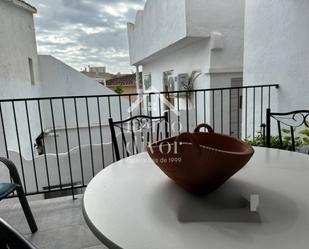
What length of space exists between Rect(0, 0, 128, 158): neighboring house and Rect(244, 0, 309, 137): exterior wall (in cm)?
401

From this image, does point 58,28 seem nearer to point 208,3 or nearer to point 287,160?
point 208,3

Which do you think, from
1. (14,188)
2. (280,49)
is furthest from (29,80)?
(280,49)

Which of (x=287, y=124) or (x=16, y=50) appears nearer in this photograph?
(x=287, y=124)

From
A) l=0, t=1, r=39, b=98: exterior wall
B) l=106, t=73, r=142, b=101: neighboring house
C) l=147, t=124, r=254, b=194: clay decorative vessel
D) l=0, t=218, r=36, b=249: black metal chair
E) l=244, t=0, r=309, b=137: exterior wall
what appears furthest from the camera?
l=106, t=73, r=142, b=101: neighboring house

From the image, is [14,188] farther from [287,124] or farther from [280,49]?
[280,49]

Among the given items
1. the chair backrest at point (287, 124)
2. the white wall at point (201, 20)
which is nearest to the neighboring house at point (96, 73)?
the white wall at point (201, 20)

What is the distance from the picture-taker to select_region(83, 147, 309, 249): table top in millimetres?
655

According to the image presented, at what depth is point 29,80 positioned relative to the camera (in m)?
6.24

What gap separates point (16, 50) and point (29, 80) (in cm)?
94

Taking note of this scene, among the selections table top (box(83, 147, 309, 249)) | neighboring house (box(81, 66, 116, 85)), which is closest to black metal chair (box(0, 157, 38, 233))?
table top (box(83, 147, 309, 249))

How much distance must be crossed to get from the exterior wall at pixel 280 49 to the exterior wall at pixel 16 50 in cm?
415

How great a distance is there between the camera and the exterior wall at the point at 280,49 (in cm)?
271

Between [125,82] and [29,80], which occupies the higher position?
[125,82]

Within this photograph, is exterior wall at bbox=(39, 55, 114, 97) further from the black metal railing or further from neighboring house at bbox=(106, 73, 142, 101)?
neighboring house at bbox=(106, 73, 142, 101)
